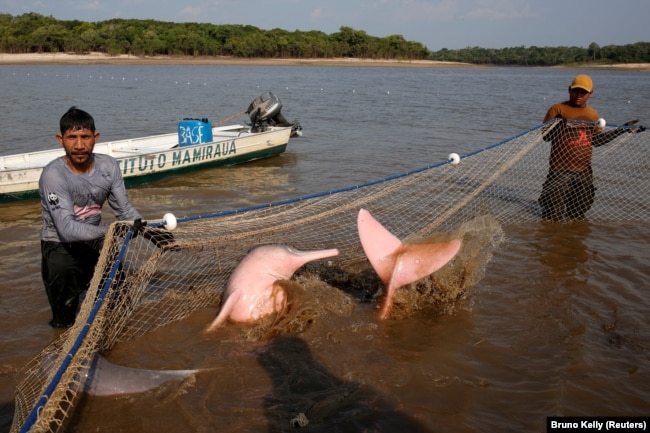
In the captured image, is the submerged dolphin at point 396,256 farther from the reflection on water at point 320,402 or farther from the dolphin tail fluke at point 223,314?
the dolphin tail fluke at point 223,314

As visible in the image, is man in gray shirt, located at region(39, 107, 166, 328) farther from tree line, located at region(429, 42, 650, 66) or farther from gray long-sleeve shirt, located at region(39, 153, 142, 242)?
tree line, located at region(429, 42, 650, 66)

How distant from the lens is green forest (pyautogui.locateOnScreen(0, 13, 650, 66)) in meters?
68.2

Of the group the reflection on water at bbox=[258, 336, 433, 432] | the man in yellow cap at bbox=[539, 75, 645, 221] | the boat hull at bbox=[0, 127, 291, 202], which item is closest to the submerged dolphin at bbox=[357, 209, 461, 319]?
the reflection on water at bbox=[258, 336, 433, 432]

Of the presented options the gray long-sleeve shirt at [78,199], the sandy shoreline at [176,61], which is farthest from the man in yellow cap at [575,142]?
the sandy shoreline at [176,61]

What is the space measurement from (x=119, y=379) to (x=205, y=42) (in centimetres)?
7803

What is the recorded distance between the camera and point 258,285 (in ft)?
15.7

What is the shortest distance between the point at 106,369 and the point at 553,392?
3.22m

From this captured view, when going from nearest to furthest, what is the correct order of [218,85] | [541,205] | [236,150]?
1. [541,205]
2. [236,150]
3. [218,85]

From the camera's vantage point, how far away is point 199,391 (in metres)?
3.82

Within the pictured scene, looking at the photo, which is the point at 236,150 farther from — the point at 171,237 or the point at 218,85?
the point at 218,85

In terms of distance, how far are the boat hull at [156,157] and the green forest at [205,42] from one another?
65.0m

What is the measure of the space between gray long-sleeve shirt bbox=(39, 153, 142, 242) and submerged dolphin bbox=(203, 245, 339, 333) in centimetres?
108

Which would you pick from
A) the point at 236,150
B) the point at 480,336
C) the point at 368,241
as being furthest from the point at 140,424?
the point at 236,150

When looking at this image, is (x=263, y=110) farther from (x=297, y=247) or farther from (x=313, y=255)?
(x=313, y=255)
